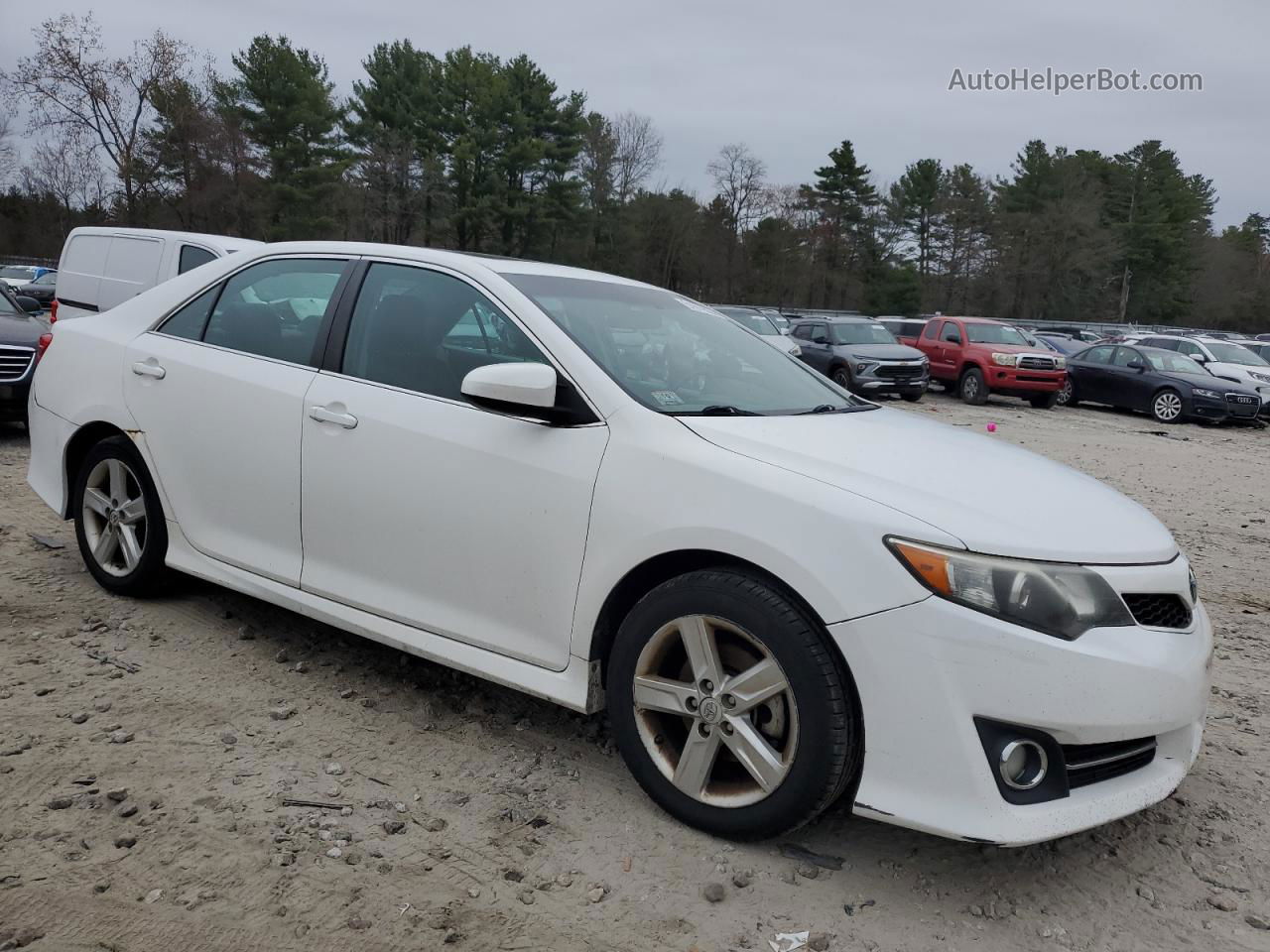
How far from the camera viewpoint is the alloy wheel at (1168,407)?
Answer: 19.2 meters

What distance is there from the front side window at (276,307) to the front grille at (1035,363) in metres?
18.7

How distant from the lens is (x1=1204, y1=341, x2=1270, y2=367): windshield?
21.7 metres

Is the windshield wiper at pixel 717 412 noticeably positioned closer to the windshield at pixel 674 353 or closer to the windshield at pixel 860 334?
the windshield at pixel 674 353

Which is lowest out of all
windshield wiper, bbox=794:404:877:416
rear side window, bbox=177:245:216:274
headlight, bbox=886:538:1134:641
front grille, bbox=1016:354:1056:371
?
headlight, bbox=886:538:1134:641

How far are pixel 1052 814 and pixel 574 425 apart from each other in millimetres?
1632

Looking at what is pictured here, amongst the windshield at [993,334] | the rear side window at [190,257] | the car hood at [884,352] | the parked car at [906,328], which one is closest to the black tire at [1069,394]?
the windshield at [993,334]

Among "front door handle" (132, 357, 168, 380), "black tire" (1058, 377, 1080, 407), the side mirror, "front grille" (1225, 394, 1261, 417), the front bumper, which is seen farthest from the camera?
"black tire" (1058, 377, 1080, 407)

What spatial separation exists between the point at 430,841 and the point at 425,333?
5.47ft

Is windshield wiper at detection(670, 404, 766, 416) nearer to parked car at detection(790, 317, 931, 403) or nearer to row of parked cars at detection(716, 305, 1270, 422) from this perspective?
row of parked cars at detection(716, 305, 1270, 422)

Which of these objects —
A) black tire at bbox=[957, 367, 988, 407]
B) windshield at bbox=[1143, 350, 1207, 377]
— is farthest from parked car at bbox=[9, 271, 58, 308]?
windshield at bbox=[1143, 350, 1207, 377]

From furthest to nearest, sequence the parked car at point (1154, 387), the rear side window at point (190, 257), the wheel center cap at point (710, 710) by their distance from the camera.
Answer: the parked car at point (1154, 387), the rear side window at point (190, 257), the wheel center cap at point (710, 710)

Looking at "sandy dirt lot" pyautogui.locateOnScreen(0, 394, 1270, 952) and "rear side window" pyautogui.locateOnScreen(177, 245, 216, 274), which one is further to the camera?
"rear side window" pyautogui.locateOnScreen(177, 245, 216, 274)

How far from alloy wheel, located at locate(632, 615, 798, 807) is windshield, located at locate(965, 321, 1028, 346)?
19.8 metres

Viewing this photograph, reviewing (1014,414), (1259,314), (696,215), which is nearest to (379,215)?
(696,215)
